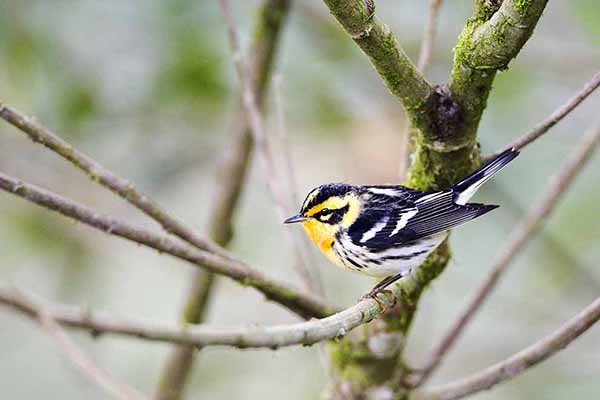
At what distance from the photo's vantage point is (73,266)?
180 inches

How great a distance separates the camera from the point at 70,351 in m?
1.81

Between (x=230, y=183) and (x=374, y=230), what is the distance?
842 millimetres

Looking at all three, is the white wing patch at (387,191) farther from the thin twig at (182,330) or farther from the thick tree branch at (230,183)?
the thin twig at (182,330)

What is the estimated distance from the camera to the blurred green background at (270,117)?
13.8 feet

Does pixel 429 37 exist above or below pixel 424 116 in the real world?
above

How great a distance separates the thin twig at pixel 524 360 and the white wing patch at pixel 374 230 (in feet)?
1.95

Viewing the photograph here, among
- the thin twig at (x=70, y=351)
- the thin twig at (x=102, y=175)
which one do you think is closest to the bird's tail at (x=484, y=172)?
the thin twig at (x=102, y=175)

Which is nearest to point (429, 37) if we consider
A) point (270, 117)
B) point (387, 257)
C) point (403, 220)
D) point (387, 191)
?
point (387, 191)

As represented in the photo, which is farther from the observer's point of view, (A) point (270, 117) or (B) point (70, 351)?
(A) point (270, 117)

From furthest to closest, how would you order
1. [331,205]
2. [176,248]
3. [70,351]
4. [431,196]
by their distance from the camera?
[331,205], [431,196], [176,248], [70,351]

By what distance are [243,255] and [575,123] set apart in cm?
195

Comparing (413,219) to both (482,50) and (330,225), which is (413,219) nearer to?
(330,225)

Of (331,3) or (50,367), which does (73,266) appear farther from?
(331,3)

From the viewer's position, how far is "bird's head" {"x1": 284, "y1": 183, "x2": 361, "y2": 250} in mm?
2926
